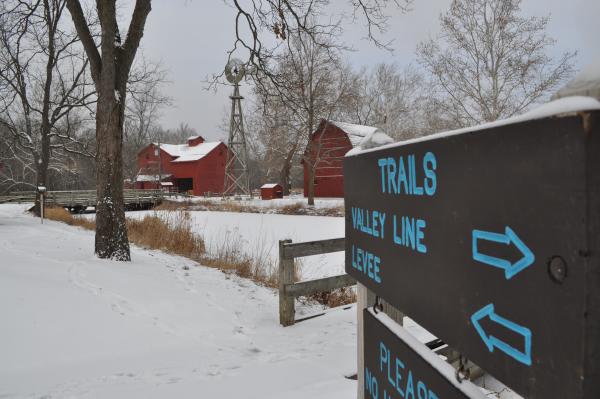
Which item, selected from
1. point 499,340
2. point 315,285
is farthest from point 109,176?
point 499,340

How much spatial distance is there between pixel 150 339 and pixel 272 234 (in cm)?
850

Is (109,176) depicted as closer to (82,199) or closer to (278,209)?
(278,209)

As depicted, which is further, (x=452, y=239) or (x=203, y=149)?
(x=203, y=149)

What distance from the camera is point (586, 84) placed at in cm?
Result: 61

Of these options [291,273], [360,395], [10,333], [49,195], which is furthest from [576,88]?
[49,195]

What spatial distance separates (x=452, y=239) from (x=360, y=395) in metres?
1.01

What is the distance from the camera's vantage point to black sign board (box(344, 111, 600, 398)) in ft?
1.87

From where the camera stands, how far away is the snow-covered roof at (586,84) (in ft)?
1.94

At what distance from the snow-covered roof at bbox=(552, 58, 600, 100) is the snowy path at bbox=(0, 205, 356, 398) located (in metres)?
2.94

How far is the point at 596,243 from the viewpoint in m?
0.56

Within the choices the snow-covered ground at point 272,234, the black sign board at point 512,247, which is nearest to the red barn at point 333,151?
the snow-covered ground at point 272,234

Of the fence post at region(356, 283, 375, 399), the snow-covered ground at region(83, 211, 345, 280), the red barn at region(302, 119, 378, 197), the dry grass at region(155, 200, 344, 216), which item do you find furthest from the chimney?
the fence post at region(356, 283, 375, 399)

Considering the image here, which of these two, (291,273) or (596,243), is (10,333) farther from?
(596,243)

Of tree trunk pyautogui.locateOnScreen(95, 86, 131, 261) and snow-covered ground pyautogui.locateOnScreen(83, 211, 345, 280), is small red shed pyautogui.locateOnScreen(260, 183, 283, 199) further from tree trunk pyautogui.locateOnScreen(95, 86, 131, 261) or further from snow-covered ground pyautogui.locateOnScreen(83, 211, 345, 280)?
tree trunk pyautogui.locateOnScreen(95, 86, 131, 261)
